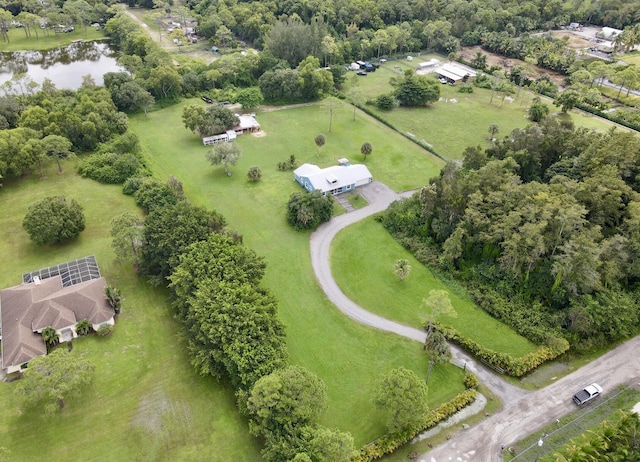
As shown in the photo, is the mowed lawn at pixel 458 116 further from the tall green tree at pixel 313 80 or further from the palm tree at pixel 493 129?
the tall green tree at pixel 313 80

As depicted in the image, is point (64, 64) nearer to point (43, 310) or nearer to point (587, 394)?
point (43, 310)

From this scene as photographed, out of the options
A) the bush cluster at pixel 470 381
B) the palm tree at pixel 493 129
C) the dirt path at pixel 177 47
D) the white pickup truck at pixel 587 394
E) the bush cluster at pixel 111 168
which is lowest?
the dirt path at pixel 177 47

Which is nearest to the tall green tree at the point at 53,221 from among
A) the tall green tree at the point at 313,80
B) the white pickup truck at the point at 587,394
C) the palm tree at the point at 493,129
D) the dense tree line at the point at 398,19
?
the tall green tree at the point at 313,80

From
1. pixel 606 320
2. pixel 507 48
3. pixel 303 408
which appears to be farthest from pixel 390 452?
pixel 507 48

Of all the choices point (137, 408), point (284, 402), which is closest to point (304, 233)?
point (284, 402)

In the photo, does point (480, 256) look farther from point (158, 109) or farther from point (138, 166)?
point (158, 109)

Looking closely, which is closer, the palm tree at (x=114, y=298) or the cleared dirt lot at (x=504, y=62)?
the palm tree at (x=114, y=298)
